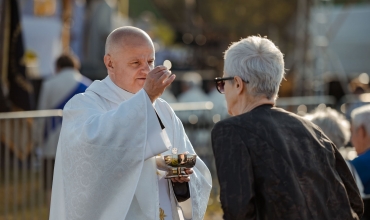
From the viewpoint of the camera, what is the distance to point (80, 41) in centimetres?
1770

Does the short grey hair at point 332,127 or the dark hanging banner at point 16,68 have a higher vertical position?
the dark hanging banner at point 16,68

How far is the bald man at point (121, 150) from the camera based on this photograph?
361cm

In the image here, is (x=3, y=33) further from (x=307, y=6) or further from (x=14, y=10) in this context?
(x=307, y=6)

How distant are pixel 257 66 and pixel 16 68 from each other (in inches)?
251

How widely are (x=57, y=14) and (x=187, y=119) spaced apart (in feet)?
17.8

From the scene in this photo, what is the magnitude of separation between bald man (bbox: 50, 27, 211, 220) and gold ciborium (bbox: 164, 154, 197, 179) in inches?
3.0

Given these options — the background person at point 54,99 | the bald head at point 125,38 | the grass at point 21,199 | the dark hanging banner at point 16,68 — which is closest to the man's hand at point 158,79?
the bald head at point 125,38

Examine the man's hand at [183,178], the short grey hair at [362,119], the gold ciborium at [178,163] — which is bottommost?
the man's hand at [183,178]

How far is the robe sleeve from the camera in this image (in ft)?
11.8

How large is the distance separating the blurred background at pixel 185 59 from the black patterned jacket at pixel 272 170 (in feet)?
12.1

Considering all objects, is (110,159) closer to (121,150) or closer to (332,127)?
(121,150)

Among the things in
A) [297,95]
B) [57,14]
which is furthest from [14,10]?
[297,95]

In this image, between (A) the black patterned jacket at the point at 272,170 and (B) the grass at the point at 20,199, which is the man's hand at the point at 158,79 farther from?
(B) the grass at the point at 20,199

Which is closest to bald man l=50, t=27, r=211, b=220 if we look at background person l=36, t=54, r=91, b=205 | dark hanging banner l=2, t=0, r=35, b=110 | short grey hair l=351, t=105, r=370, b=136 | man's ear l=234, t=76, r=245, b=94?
man's ear l=234, t=76, r=245, b=94
